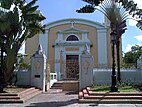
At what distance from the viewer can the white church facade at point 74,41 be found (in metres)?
32.5

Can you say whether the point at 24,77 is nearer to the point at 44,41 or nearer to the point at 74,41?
the point at 74,41

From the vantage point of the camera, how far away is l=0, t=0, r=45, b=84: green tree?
52.9 feet

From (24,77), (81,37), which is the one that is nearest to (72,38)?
(81,37)

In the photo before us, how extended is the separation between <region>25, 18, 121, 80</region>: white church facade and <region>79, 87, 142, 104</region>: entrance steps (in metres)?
17.9

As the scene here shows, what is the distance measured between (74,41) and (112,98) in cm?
1949

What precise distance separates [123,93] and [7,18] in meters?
8.44

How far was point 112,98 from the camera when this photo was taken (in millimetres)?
13586

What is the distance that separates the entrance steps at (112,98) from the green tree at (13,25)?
5436 millimetres

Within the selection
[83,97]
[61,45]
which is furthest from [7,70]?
[61,45]

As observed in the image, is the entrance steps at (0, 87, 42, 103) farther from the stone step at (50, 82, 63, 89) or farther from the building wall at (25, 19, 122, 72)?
the building wall at (25, 19, 122, 72)

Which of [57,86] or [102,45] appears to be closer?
[57,86]

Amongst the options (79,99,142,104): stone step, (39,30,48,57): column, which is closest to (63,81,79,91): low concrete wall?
(79,99,142,104): stone step

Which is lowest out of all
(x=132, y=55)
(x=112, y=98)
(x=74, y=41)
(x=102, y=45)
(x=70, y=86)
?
(x=112, y=98)

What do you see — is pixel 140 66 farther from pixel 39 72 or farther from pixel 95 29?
pixel 95 29
